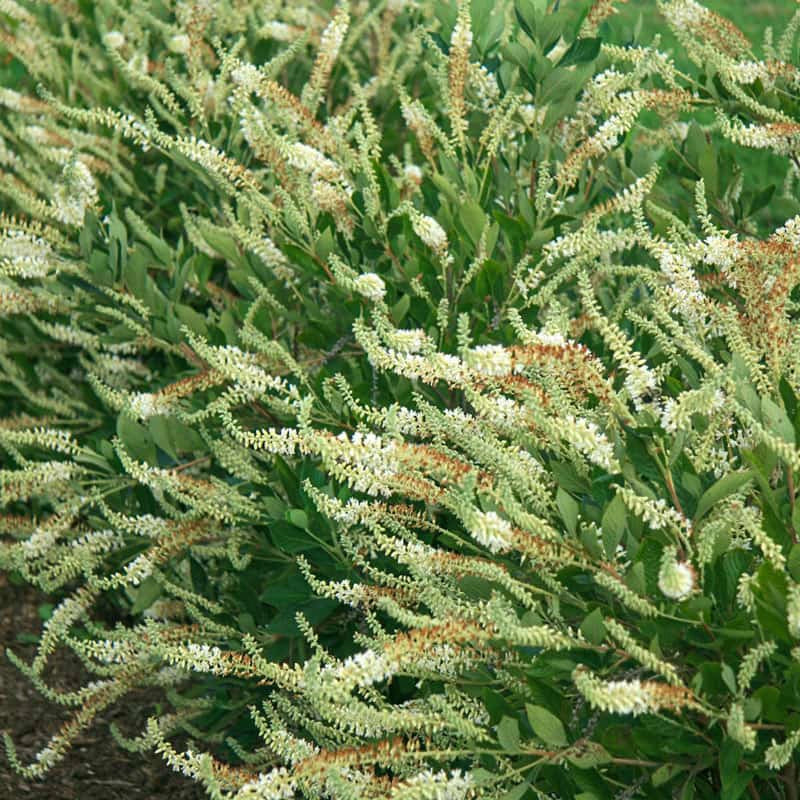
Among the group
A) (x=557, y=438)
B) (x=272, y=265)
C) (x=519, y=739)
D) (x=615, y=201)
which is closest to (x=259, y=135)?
(x=272, y=265)

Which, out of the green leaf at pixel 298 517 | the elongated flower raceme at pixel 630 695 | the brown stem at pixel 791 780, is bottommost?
the brown stem at pixel 791 780

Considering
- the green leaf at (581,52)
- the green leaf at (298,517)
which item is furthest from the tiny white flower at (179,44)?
the green leaf at (298,517)

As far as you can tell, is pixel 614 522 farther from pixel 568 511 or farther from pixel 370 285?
pixel 370 285

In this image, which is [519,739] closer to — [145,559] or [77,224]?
[145,559]

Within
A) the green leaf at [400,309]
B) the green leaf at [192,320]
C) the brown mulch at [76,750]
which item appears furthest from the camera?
the brown mulch at [76,750]

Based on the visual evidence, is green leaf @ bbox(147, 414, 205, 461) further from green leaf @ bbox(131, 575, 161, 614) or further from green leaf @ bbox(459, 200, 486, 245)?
green leaf @ bbox(459, 200, 486, 245)

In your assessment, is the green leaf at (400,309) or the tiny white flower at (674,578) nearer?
the tiny white flower at (674,578)

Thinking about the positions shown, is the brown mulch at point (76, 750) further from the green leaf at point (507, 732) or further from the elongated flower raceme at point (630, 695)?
the elongated flower raceme at point (630, 695)

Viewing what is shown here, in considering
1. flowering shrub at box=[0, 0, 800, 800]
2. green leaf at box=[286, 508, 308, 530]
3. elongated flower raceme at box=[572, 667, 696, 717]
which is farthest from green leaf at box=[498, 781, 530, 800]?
green leaf at box=[286, 508, 308, 530]
